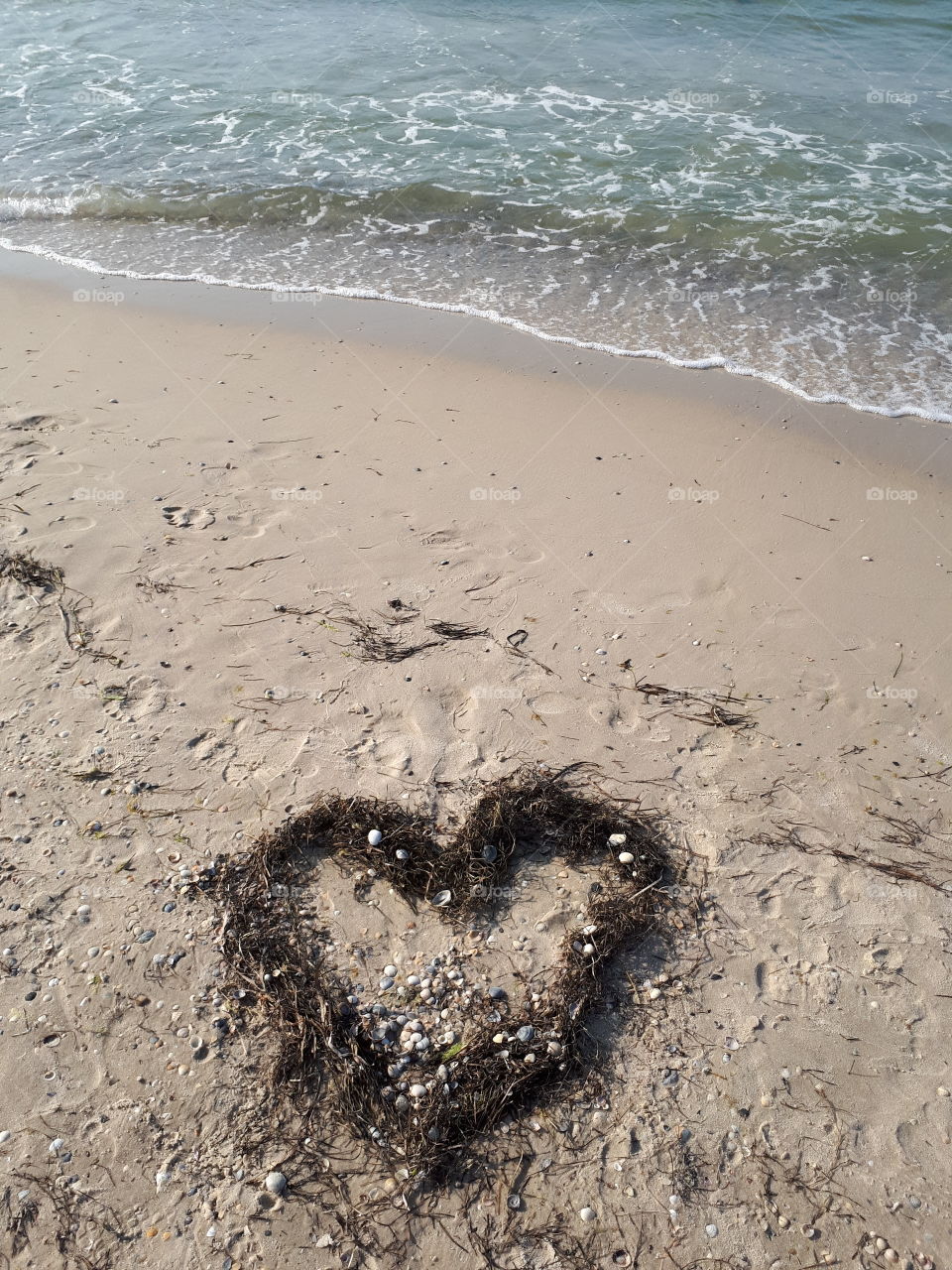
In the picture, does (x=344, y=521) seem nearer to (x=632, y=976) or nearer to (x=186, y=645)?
(x=186, y=645)

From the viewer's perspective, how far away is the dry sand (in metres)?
2.56

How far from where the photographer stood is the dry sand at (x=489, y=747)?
2.56 metres

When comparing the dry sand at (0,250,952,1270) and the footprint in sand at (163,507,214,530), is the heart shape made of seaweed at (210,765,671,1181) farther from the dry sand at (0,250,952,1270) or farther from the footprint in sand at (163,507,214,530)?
the footprint in sand at (163,507,214,530)

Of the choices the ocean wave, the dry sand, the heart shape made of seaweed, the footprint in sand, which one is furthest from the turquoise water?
the heart shape made of seaweed

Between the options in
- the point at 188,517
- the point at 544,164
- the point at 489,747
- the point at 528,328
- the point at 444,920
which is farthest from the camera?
the point at 544,164

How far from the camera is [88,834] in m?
3.50

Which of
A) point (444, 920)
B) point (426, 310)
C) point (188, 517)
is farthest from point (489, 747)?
point (426, 310)

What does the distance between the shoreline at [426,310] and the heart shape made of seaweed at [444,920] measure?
4.55 meters

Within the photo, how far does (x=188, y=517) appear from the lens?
520 cm

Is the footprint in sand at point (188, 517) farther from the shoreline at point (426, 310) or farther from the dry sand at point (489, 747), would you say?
the shoreline at point (426, 310)

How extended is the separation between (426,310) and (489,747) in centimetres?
549

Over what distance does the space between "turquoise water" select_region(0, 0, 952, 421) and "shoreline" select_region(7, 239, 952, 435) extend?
0.28 ft

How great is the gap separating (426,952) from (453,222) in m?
9.01

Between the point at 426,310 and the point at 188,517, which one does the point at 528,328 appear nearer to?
the point at 426,310
